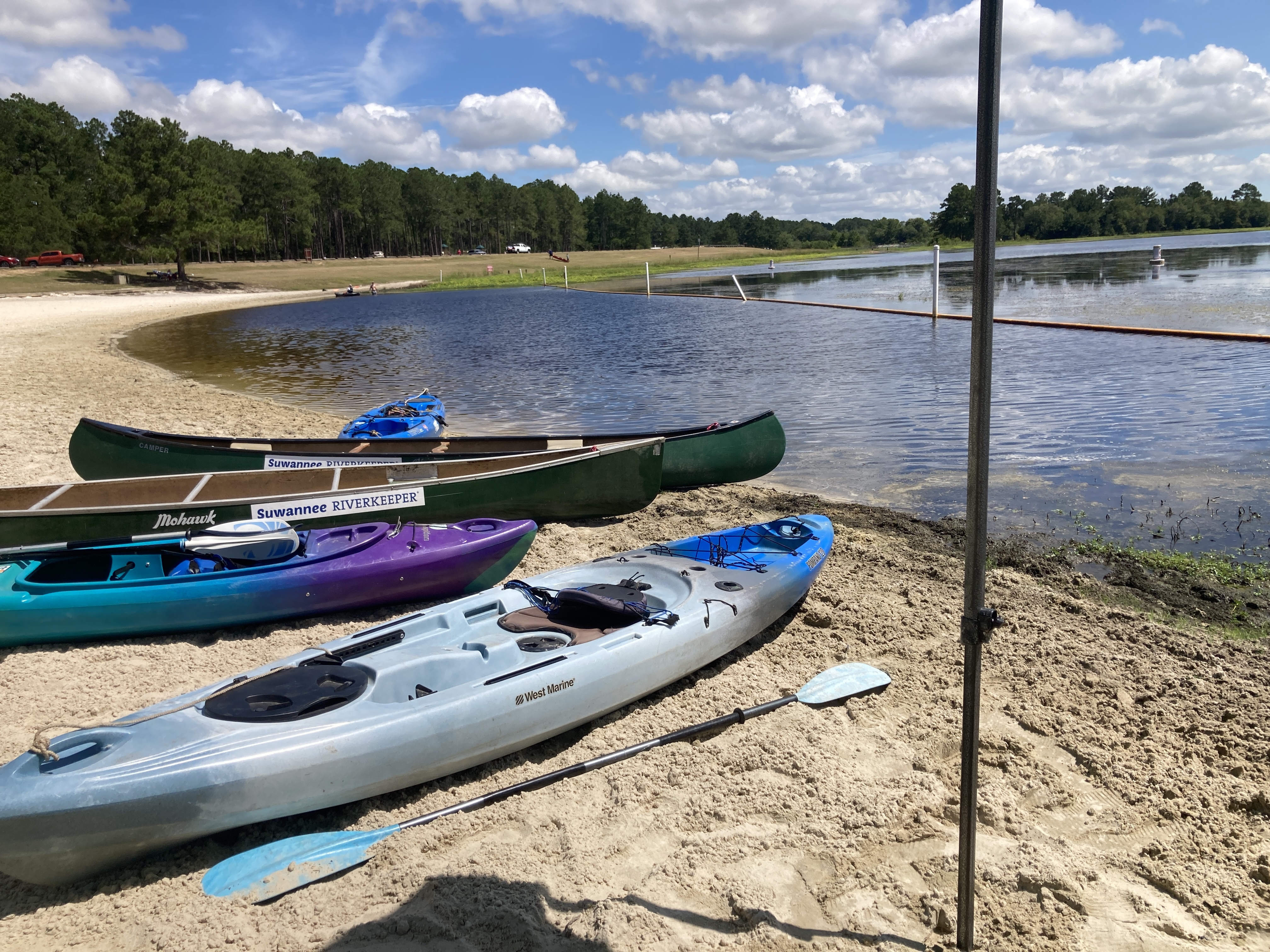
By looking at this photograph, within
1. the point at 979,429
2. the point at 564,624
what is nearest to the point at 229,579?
the point at 564,624

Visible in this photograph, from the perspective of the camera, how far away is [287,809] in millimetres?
4262

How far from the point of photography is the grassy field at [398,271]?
188 ft

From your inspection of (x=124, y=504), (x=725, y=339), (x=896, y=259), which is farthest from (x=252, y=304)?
(x=896, y=259)

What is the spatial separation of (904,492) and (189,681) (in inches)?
326

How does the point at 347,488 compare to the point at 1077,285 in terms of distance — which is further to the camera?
the point at 1077,285

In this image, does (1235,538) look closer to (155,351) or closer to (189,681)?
(189,681)

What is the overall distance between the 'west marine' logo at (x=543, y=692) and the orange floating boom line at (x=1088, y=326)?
9.31 m

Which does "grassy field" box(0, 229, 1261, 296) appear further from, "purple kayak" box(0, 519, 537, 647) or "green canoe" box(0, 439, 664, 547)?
"purple kayak" box(0, 519, 537, 647)

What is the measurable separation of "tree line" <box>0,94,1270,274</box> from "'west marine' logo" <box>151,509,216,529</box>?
33.0 meters

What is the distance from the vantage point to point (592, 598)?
5.69 m

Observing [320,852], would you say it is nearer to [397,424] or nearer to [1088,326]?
[397,424]

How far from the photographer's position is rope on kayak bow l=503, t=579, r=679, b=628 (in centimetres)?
563

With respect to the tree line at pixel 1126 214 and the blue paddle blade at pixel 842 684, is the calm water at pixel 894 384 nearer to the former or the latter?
the blue paddle blade at pixel 842 684

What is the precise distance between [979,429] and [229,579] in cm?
581
